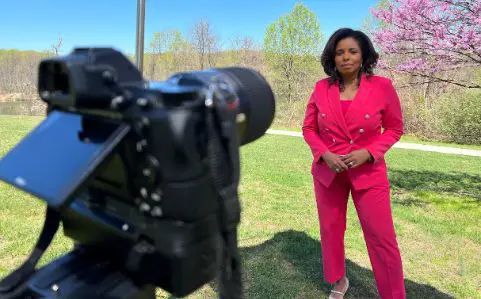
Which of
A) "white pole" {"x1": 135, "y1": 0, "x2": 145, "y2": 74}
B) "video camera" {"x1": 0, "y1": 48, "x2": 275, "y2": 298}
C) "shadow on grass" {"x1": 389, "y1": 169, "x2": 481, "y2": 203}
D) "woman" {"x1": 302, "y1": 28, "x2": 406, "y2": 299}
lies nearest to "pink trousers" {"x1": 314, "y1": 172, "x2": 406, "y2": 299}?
"woman" {"x1": 302, "y1": 28, "x2": 406, "y2": 299}

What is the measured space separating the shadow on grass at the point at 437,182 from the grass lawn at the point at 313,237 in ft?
0.06

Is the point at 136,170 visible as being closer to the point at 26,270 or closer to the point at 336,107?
the point at 26,270

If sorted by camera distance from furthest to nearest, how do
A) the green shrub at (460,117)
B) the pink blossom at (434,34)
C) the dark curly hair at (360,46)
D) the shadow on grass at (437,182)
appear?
the green shrub at (460,117) < the shadow on grass at (437,182) < the pink blossom at (434,34) < the dark curly hair at (360,46)

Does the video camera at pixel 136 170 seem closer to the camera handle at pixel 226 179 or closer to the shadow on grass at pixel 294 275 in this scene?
the camera handle at pixel 226 179

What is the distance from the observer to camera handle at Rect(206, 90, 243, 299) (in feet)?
2.86

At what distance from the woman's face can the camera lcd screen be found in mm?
1808

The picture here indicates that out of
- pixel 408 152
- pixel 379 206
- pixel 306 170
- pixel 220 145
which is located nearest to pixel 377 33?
pixel 306 170

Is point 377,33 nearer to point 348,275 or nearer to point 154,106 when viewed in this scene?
point 348,275

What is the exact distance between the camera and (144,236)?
3.03 ft

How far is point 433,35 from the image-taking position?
5.20 meters

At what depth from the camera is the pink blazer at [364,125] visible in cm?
236

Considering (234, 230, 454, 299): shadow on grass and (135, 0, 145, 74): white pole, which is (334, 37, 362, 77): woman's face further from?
(234, 230, 454, 299): shadow on grass

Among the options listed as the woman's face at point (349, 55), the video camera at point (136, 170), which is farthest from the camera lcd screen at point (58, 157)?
the woman's face at point (349, 55)

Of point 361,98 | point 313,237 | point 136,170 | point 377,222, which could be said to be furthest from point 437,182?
point 136,170
